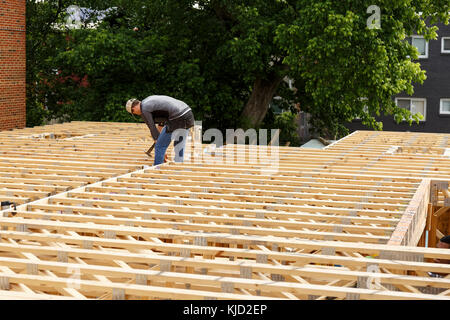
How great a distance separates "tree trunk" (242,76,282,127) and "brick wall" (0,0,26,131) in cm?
706

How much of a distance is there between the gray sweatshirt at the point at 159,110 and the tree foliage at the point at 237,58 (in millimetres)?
8328

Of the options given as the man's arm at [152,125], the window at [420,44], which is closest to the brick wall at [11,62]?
the man's arm at [152,125]

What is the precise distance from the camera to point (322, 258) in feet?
15.7

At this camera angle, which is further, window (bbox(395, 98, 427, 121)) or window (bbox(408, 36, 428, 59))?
window (bbox(395, 98, 427, 121))

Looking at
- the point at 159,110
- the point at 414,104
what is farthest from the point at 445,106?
the point at 159,110

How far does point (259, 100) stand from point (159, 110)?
1219 centimetres

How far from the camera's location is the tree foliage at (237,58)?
18.1 m

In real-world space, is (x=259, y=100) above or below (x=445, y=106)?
below

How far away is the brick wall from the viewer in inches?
678

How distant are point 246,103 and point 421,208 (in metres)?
15.4

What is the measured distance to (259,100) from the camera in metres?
21.8

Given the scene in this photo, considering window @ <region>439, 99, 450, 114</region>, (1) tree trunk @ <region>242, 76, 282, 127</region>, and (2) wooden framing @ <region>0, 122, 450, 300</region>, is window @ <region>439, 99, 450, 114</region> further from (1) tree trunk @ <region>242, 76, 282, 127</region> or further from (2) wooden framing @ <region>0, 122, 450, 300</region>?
(2) wooden framing @ <region>0, 122, 450, 300</region>

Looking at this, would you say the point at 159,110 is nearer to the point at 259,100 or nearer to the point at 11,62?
the point at 11,62

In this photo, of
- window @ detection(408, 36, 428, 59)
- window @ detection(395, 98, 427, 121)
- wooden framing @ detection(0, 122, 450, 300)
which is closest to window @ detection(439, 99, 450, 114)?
window @ detection(395, 98, 427, 121)
